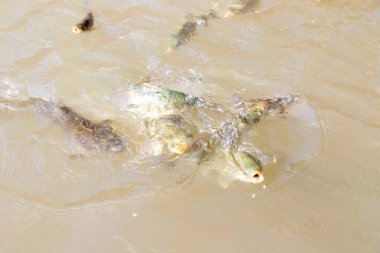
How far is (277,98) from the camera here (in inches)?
169

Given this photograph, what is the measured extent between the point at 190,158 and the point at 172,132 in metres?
0.28

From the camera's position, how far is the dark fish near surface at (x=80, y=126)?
3.78 metres

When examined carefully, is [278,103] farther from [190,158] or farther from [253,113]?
[190,158]

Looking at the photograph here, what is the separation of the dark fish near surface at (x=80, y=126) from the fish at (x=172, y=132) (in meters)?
0.31

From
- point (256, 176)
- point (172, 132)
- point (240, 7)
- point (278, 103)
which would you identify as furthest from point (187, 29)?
point (256, 176)

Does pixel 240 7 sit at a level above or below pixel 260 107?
above

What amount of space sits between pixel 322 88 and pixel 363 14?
1630 mm

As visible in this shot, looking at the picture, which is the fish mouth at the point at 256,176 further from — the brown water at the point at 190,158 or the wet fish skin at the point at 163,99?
the wet fish skin at the point at 163,99

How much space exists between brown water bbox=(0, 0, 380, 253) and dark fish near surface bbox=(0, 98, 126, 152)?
0.26 feet

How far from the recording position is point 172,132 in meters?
3.84

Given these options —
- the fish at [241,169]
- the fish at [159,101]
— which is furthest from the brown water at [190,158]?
the fish at [159,101]

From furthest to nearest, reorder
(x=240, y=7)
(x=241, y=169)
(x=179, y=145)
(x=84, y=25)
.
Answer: (x=240, y=7), (x=84, y=25), (x=179, y=145), (x=241, y=169)

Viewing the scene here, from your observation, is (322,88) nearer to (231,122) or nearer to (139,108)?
(231,122)

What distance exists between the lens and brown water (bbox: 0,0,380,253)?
3.28m
